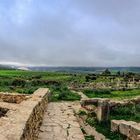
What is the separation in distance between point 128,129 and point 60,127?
2479 mm

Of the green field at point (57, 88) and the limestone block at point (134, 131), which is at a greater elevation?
the limestone block at point (134, 131)

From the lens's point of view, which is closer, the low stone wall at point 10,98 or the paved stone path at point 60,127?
the paved stone path at point 60,127

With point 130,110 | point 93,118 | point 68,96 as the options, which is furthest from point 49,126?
point 68,96

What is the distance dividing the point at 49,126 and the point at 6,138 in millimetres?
6089

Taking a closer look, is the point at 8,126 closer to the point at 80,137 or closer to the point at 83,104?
the point at 80,137

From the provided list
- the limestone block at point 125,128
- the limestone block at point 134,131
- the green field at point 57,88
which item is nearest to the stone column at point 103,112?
the limestone block at point 125,128

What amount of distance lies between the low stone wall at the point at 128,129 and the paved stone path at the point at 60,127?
1.36m

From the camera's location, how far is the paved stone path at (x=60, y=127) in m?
10.4

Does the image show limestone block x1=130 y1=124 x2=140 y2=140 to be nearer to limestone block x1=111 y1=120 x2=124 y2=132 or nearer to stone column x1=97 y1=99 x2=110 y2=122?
limestone block x1=111 y1=120 x2=124 y2=132

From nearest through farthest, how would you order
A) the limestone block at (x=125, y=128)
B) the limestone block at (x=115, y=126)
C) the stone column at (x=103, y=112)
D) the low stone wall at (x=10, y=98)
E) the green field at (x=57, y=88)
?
the limestone block at (x=125, y=128), the limestone block at (x=115, y=126), the stone column at (x=103, y=112), the low stone wall at (x=10, y=98), the green field at (x=57, y=88)

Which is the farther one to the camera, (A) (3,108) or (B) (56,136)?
(A) (3,108)

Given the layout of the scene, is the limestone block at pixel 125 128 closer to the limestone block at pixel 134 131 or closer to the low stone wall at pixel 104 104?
the limestone block at pixel 134 131

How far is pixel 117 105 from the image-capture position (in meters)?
16.5

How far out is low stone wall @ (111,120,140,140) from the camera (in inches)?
395
